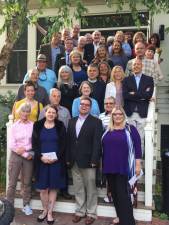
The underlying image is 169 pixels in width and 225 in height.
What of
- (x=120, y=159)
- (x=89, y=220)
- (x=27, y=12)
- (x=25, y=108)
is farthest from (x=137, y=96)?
(x=27, y=12)

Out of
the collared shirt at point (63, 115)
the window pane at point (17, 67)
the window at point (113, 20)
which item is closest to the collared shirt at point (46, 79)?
the collared shirt at point (63, 115)

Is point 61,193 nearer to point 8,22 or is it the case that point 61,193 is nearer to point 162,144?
point 8,22

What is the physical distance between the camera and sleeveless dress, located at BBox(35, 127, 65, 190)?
690cm

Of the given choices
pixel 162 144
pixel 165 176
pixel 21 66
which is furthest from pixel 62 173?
pixel 21 66

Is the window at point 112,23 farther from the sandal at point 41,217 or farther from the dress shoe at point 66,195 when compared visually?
the sandal at point 41,217

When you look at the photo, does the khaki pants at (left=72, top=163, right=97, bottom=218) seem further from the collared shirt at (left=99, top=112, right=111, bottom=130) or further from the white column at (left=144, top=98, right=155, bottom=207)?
the white column at (left=144, top=98, right=155, bottom=207)

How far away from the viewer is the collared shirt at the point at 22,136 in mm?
7047

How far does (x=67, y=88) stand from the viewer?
767cm

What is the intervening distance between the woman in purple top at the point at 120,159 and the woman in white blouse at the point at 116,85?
3.59ft

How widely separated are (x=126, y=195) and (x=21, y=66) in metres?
8.70

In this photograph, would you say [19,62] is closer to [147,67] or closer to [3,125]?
[3,125]

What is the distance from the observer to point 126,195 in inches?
255

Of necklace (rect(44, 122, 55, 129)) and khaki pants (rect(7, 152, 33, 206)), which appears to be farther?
khaki pants (rect(7, 152, 33, 206))

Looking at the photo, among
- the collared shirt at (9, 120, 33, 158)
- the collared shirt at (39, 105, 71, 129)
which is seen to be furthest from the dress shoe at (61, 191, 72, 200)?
the collared shirt at (39, 105, 71, 129)
